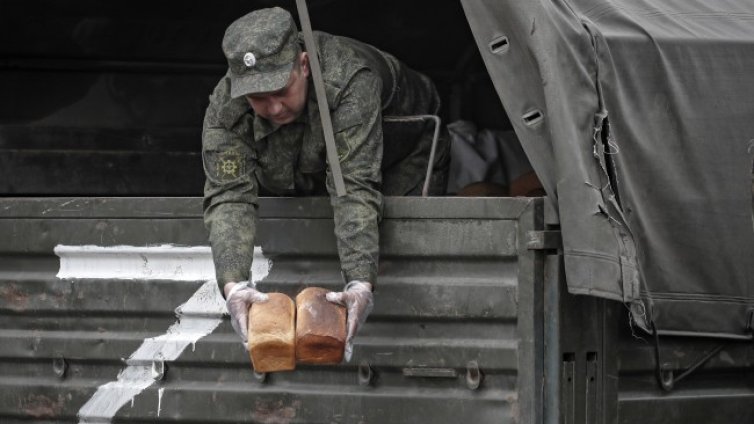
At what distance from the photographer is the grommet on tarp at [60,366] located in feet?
14.8

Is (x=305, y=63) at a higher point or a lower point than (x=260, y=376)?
higher

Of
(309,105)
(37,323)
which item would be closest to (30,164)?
(37,323)

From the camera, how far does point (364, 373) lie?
4195mm

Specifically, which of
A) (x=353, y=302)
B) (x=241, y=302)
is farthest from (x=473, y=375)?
(x=241, y=302)

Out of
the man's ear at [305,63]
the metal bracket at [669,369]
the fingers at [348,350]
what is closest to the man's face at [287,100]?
the man's ear at [305,63]

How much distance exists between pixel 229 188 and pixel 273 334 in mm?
640

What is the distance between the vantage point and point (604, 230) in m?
3.84

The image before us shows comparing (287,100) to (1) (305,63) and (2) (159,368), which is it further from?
(2) (159,368)

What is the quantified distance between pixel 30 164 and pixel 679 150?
3.22 meters

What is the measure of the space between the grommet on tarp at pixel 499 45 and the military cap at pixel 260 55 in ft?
2.02

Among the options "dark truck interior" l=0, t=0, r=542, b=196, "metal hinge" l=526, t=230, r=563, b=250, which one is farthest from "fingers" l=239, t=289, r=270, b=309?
"dark truck interior" l=0, t=0, r=542, b=196

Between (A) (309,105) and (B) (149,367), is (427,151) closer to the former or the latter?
(A) (309,105)

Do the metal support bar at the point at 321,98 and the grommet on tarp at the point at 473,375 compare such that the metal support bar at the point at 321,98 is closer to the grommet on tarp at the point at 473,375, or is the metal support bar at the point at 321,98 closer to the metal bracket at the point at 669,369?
the grommet on tarp at the point at 473,375

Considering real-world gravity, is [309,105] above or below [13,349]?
above
